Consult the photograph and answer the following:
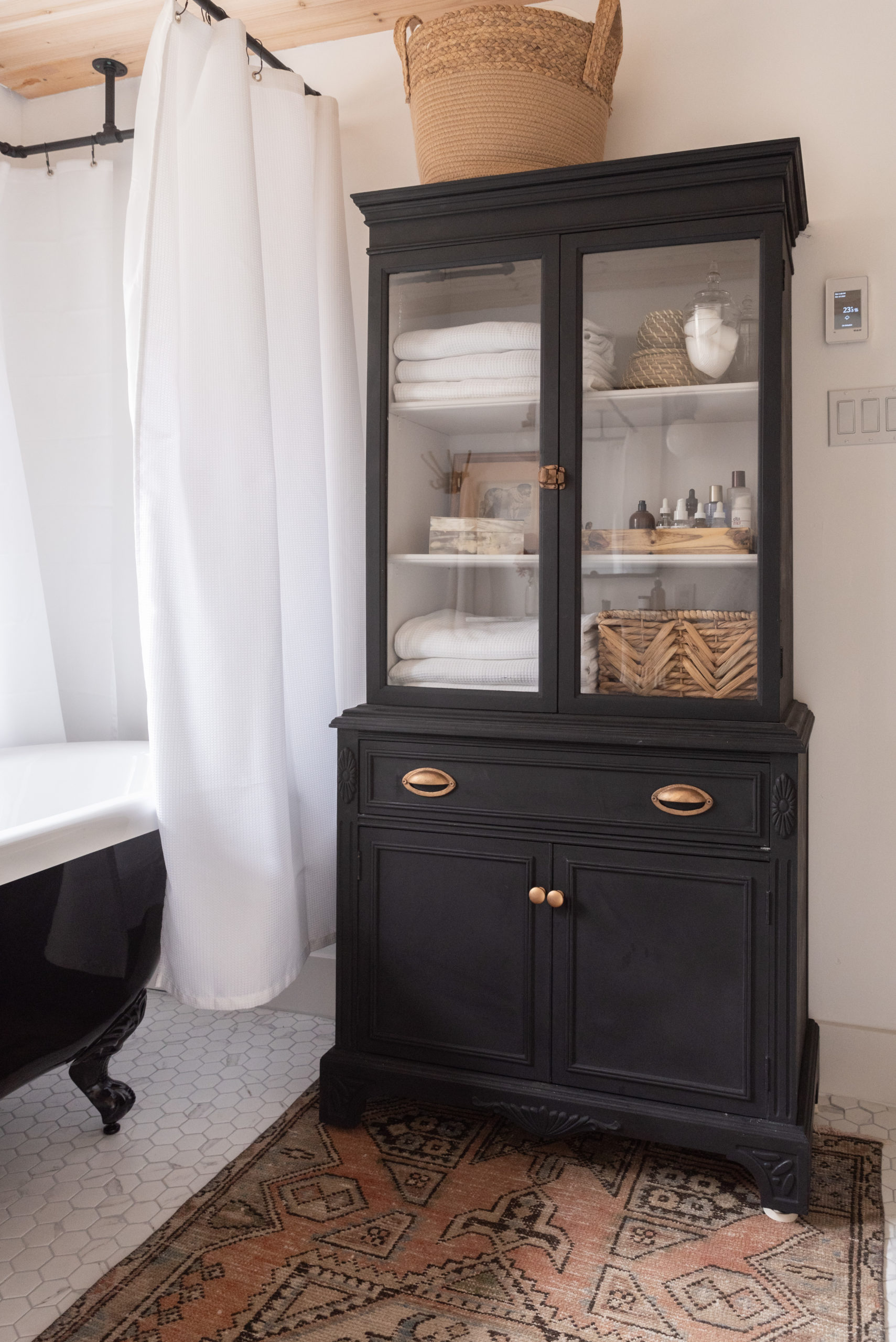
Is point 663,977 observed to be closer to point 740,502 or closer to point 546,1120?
point 546,1120

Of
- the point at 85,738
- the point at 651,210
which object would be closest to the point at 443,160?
the point at 651,210

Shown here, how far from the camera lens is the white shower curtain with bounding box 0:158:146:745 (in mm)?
2549

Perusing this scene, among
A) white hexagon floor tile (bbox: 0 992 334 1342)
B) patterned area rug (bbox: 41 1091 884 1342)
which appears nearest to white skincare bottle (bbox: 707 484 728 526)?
patterned area rug (bbox: 41 1091 884 1342)

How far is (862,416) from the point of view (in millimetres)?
1990

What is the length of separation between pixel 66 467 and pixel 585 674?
1658 mm

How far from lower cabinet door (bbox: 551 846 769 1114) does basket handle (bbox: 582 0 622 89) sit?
1.46 meters

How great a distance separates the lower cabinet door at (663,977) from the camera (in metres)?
1.67

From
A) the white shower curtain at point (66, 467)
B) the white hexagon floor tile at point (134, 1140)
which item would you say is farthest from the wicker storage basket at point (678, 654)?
the white shower curtain at point (66, 467)

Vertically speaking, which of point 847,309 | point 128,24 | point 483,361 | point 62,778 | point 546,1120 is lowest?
point 546,1120

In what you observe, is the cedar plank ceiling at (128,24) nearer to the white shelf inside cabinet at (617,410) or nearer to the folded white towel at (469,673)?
the white shelf inside cabinet at (617,410)

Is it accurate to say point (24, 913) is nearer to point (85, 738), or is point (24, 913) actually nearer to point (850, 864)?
point (85, 738)

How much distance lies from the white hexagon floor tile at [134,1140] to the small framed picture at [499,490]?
4.09 feet

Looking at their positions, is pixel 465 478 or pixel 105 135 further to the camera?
pixel 105 135

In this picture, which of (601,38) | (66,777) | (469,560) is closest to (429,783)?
(469,560)
